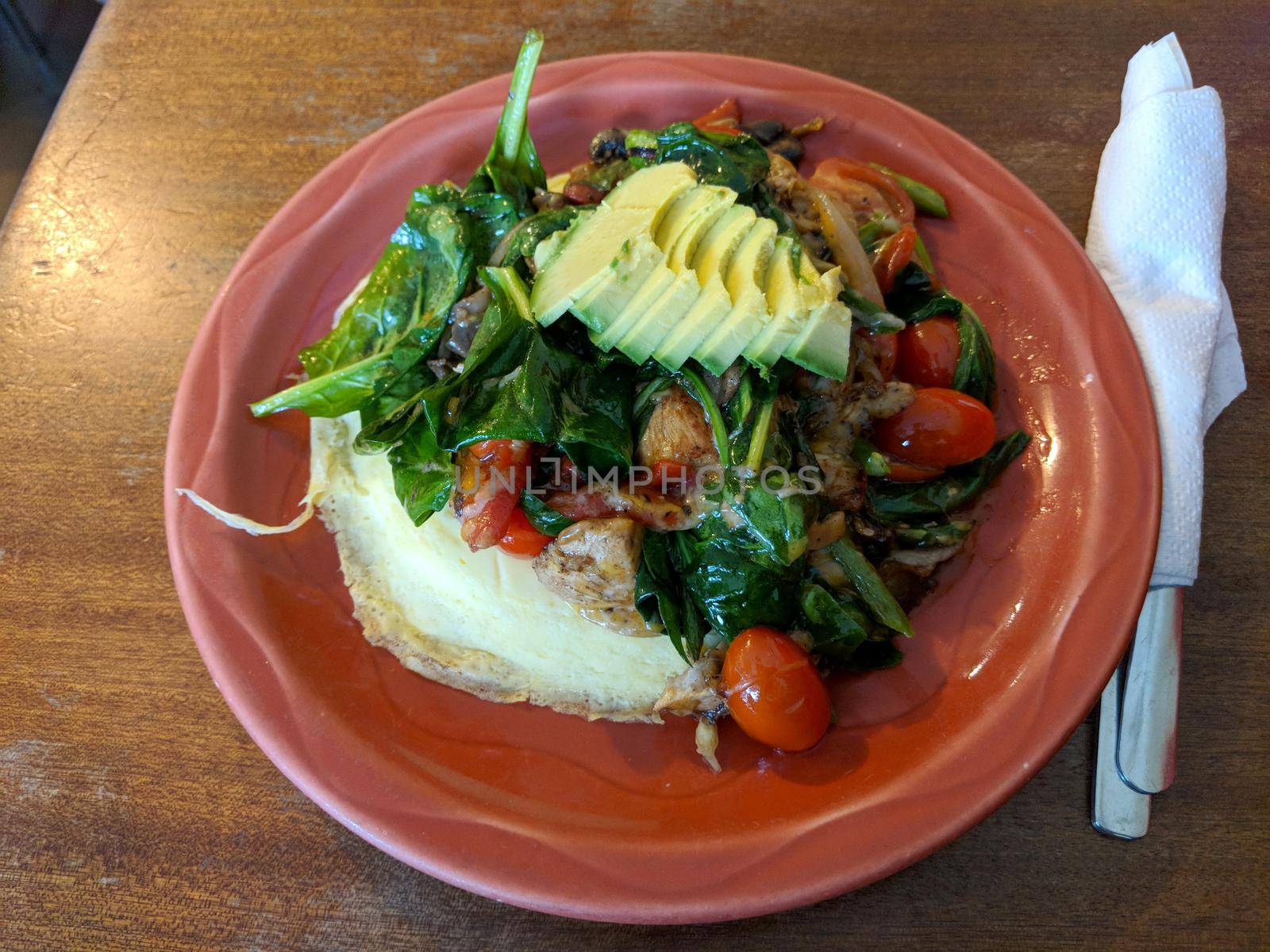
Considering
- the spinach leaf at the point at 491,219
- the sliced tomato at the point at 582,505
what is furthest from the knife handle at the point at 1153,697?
the spinach leaf at the point at 491,219

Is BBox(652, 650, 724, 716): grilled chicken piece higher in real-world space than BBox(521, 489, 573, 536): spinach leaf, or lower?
lower

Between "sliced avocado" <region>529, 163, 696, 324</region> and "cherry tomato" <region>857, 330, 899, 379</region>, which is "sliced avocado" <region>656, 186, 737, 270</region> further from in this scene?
"cherry tomato" <region>857, 330, 899, 379</region>

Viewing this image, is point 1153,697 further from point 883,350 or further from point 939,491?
point 883,350

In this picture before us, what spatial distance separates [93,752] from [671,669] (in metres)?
Answer: 2.04

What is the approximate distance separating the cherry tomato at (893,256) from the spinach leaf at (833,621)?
119 cm

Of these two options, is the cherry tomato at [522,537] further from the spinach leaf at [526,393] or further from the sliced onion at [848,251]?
the sliced onion at [848,251]

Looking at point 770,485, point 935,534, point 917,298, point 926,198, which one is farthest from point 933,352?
point 770,485

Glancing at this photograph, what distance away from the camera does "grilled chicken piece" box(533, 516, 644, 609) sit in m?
2.40

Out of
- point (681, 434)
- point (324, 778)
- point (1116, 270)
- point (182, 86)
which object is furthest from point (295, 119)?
point (1116, 270)

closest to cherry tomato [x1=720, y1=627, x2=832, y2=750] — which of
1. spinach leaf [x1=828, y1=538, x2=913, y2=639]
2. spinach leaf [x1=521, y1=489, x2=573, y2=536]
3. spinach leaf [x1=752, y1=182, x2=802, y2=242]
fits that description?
spinach leaf [x1=828, y1=538, x2=913, y2=639]

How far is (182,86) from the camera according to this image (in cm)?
406

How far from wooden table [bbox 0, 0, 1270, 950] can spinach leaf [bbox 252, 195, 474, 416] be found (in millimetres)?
885

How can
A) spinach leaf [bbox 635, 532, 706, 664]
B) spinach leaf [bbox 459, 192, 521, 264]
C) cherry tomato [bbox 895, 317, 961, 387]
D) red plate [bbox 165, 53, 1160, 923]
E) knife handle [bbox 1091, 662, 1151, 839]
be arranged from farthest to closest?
spinach leaf [bbox 459, 192, 521, 264] → cherry tomato [bbox 895, 317, 961, 387] → spinach leaf [bbox 635, 532, 706, 664] → knife handle [bbox 1091, 662, 1151, 839] → red plate [bbox 165, 53, 1160, 923]

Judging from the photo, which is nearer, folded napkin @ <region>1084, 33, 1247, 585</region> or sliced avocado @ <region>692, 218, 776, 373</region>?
sliced avocado @ <region>692, 218, 776, 373</region>
